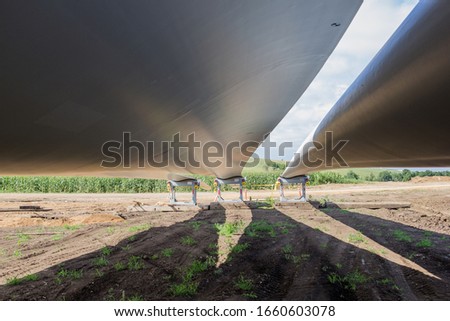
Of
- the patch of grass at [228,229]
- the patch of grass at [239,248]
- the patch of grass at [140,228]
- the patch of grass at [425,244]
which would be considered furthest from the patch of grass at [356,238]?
the patch of grass at [140,228]

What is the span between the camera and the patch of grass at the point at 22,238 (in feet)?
22.3

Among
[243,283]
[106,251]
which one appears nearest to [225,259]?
[243,283]

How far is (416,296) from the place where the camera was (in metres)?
3.69

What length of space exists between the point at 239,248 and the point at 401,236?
11.9 feet

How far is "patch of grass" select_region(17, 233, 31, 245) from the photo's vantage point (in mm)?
6788

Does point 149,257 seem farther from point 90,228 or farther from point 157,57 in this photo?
point 157,57

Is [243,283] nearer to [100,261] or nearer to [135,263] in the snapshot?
[135,263]

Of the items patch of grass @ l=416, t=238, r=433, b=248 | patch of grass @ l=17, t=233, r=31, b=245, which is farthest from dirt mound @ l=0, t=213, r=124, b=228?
patch of grass @ l=416, t=238, r=433, b=248

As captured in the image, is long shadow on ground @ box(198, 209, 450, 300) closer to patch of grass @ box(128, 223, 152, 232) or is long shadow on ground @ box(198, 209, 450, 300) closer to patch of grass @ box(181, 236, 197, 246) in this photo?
patch of grass @ box(181, 236, 197, 246)

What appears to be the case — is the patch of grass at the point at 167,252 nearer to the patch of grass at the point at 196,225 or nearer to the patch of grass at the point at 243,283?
the patch of grass at the point at 243,283

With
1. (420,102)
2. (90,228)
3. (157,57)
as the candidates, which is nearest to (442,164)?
(420,102)

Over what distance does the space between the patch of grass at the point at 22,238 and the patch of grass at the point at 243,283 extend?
4998 millimetres

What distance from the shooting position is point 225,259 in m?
5.35

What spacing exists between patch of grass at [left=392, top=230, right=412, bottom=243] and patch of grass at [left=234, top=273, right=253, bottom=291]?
4.06 m
